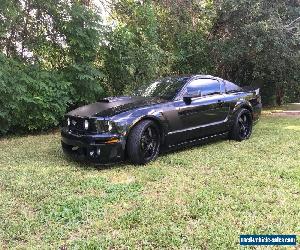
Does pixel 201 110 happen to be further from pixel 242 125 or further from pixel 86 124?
pixel 86 124

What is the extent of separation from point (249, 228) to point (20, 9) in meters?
7.60

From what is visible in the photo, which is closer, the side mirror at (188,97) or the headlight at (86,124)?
the headlight at (86,124)

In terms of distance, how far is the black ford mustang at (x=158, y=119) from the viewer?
5676 millimetres

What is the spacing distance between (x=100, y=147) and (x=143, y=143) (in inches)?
27.6

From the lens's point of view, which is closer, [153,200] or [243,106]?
[153,200]

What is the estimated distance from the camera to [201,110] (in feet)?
22.5

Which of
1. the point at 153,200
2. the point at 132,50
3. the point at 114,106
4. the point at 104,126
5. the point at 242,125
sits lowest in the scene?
the point at 153,200

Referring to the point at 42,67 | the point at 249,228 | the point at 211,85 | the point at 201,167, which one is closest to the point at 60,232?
the point at 249,228

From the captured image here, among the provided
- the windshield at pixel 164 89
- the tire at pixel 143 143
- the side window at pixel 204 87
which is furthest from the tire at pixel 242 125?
the tire at pixel 143 143

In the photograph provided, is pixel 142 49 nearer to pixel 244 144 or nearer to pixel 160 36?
pixel 160 36

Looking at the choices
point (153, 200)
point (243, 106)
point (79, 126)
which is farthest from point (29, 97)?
point (153, 200)

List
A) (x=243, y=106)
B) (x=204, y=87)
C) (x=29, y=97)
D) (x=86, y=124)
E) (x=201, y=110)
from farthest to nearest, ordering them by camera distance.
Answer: (x=29, y=97)
(x=243, y=106)
(x=204, y=87)
(x=201, y=110)
(x=86, y=124)

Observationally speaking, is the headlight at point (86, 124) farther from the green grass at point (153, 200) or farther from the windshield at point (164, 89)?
the windshield at point (164, 89)

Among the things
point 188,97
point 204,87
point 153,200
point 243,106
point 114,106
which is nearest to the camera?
point 153,200
